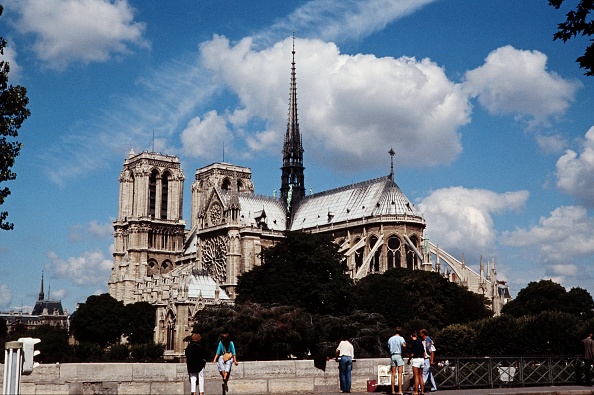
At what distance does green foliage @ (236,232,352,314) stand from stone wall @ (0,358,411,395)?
1337 inches

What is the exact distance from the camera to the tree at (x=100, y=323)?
10219 centimetres

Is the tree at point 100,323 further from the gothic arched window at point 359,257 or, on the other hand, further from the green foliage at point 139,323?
the gothic arched window at point 359,257

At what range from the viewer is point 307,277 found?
6169 centimetres

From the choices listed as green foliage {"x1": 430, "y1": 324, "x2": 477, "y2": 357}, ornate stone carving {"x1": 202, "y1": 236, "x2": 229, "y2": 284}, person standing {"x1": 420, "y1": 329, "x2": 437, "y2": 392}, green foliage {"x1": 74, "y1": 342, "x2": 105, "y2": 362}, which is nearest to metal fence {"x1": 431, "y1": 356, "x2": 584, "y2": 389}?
person standing {"x1": 420, "y1": 329, "x2": 437, "y2": 392}

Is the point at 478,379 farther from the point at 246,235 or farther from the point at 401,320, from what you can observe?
the point at 246,235

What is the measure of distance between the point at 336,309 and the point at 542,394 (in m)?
37.6

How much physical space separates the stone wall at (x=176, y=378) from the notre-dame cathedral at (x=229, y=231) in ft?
190

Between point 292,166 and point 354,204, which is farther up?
point 292,166

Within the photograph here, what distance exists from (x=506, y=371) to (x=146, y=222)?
4098 inches

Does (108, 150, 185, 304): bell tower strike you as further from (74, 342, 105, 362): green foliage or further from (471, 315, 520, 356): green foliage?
(471, 315, 520, 356): green foliage

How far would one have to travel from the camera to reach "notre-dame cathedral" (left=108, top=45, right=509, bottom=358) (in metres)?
93.8

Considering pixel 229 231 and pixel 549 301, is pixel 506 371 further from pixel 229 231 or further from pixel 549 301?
pixel 229 231

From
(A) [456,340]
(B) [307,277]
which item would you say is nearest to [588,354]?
(A) [456,340]

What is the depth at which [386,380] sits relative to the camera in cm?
2641
